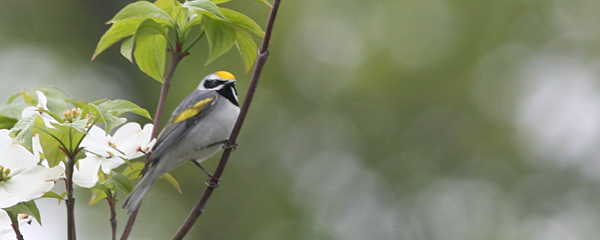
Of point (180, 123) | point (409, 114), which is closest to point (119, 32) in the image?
point (180, 123)

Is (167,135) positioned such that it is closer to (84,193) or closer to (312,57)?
(84,193)

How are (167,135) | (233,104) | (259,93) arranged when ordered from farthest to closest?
1. (259,93)
2. (233,104)
3. (167,135)

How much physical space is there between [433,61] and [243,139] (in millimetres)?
2940

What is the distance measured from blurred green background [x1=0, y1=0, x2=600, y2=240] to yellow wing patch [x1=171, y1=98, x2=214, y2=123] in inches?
183

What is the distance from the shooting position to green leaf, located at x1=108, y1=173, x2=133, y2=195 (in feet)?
4.31

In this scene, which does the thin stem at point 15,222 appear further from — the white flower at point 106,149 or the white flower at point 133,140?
the white flower at point 133,140

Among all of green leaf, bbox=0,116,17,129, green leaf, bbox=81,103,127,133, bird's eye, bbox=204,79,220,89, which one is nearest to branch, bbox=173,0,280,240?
green leaf, bbox=81,103,127,133

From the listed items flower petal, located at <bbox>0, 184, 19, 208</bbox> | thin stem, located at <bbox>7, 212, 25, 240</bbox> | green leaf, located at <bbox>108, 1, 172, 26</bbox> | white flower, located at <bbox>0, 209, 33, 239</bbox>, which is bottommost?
white flower, located at <bbox>0, 209, 33, 239</bbox>

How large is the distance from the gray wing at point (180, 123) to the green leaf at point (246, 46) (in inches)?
42.2

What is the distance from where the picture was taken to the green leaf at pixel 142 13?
134 centimetres

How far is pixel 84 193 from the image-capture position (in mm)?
6395

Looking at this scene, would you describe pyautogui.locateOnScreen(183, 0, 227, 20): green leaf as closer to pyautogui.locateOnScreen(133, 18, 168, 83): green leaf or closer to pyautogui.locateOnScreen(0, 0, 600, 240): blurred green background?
pyautogui.locateOnScreen(133, 18, 168, 83): green leaf

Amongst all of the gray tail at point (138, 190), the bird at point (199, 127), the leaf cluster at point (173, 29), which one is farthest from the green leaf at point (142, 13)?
the bird at point (199, 127)

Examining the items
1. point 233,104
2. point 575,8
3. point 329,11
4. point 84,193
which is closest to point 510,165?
point 575,8
